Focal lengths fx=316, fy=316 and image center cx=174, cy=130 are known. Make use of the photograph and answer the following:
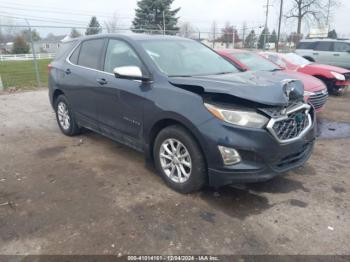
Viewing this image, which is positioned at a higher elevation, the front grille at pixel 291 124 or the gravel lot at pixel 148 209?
the front grille at pixel 291 124

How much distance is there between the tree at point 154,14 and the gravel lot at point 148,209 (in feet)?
103

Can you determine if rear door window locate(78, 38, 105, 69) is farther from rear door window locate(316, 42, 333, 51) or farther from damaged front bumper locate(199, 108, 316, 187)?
rear door window locate(316, 42, 333, 51)

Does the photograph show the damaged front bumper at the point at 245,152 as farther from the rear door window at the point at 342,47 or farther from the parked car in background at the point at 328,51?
the rear door window at the point at 342,47

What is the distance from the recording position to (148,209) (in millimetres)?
3256

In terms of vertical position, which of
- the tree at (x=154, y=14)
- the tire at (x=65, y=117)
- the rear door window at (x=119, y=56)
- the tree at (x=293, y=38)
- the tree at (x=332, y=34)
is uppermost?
the tree at (x=154, y=14)

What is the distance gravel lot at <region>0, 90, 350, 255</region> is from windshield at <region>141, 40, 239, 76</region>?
1.40 metres

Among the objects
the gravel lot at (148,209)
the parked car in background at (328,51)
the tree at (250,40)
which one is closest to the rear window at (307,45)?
the parked car in background at (328,51)

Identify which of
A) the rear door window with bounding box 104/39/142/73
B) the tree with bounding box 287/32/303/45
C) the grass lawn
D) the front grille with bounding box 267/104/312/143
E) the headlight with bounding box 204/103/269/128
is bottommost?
the grass lawn

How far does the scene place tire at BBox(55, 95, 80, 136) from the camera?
5395 mm

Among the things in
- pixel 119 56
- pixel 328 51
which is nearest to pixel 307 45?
pixel 328 51

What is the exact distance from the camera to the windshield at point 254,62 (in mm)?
7407

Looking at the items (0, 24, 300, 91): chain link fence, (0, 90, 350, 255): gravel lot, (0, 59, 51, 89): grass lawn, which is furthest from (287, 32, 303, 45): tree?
(0, 90, 350, 255): gravel lot

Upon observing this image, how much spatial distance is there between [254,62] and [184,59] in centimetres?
418

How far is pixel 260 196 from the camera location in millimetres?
3510
